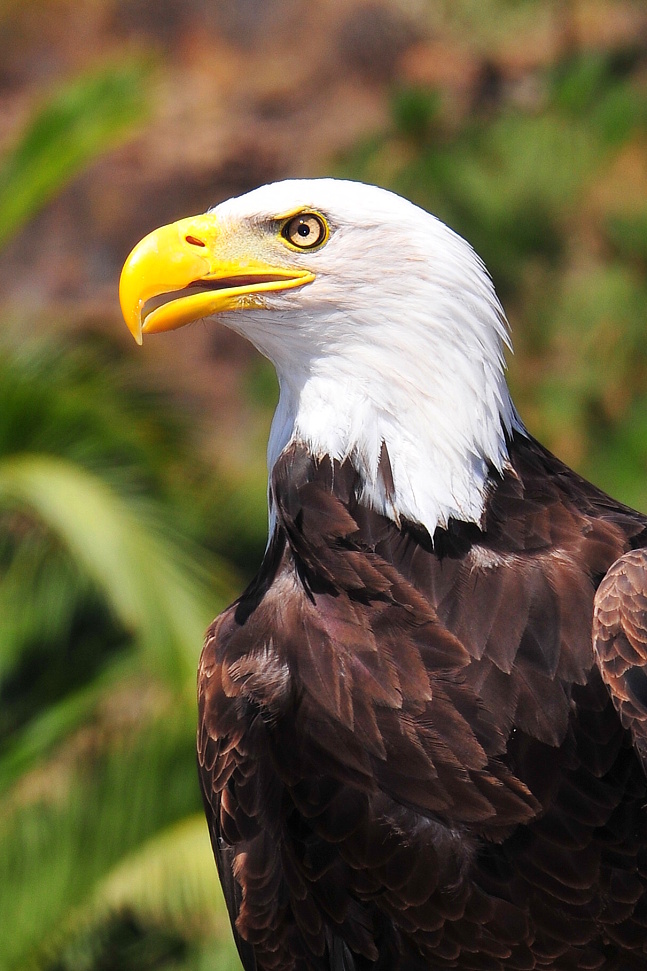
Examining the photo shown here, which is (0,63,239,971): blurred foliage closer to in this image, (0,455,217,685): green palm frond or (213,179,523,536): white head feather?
(0,455,217,685): green palm frond

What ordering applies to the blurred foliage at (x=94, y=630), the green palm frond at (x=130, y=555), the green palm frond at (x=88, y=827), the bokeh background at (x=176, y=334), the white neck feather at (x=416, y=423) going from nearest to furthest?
the white neck feather at (x=416, y=423) → the green palm frond at (x=130, y=555) → the blurred foliage at (x=94, y=630) → the green palm frond at (x=88, y=827) → the bokeh background at (x=176, y=334)

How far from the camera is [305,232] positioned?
120 inches

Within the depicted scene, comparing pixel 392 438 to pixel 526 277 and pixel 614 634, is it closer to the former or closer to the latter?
pixel 614 634

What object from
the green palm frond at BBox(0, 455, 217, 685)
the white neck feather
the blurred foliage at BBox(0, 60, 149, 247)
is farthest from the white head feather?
the blurred foliage at BBox(0, 60, 149, 247)

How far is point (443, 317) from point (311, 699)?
97cm

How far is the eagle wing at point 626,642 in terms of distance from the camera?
2.81 m

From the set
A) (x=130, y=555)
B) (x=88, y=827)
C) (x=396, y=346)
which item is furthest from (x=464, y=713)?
(x=88, y=827)

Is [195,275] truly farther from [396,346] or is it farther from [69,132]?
[69,132]

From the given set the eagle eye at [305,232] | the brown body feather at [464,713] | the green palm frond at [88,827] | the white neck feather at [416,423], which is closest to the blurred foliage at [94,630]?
the green palm frond at [88,827]

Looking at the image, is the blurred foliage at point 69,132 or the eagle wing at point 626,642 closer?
the eagle wing at point 626,642

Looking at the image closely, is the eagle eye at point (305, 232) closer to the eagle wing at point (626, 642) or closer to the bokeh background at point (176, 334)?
the eagle wing at point (626, 642)

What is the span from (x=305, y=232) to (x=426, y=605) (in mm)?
956

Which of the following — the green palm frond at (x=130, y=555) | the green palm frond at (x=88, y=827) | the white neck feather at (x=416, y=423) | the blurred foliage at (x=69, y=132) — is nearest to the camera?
the white neck feather at (x=416, y=423)

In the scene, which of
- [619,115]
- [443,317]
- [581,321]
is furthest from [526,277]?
[443,317]
